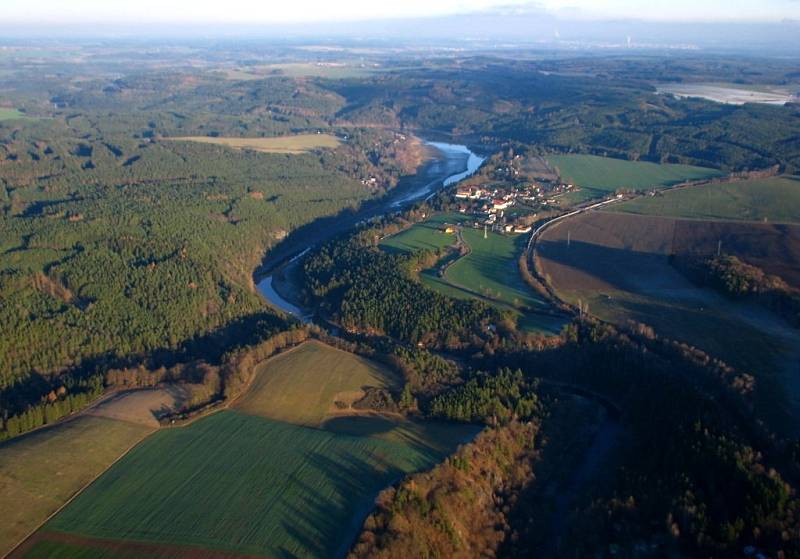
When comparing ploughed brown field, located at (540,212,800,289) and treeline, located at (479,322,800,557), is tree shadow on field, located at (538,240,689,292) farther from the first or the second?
treeline, located at (479,322,800,557)

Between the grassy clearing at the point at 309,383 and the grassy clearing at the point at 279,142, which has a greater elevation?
the grassy clearing at the point at 309,383

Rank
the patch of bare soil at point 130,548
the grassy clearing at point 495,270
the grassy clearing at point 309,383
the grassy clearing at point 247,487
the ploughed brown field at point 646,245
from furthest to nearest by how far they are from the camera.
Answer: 1. the ploughed brown field at point 646,245
2. the grassy clearing at point 495,270
3. the grassy clearing at point 309,383
4. the grassy clearing at point 247,487
5. the patch of bare soil at point 130,548

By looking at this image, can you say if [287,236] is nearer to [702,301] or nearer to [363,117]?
[702,301]

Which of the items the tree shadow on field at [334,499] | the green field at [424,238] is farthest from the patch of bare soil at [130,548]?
the green field at [424,238]

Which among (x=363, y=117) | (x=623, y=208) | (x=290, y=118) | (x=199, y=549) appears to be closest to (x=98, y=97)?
(x=290, y=118)

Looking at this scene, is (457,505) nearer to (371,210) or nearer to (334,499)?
(334,499)

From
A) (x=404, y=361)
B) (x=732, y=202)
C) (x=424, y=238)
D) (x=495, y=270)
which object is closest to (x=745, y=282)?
(x=495, y=270)

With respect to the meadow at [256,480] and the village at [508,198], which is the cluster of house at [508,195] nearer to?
the village at [508,198]
